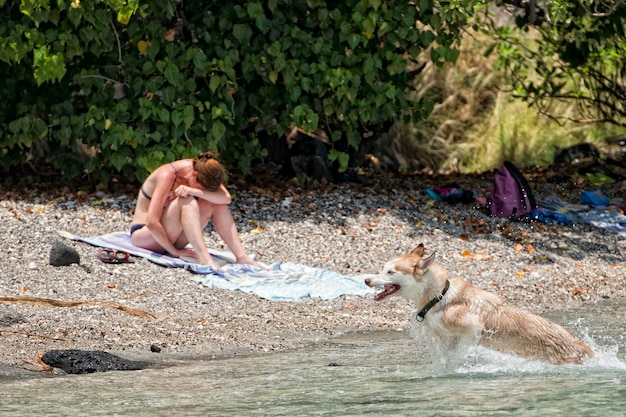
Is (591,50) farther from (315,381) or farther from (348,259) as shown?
(315,381)

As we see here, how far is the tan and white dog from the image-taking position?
23.0 ft

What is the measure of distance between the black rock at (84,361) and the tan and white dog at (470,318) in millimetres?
1729

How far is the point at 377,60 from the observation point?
13.3 metres

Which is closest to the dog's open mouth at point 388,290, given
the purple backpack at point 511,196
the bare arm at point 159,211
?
the bare arm at point 159,211

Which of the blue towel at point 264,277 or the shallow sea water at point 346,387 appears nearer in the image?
the shallow sea water at point 346,387

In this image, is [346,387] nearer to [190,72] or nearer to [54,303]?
[54,303]

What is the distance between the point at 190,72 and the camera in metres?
13.2

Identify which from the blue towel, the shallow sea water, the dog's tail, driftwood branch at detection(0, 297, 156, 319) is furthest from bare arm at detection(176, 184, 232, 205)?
the dog's tail

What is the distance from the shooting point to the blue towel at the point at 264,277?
9977 millimetres

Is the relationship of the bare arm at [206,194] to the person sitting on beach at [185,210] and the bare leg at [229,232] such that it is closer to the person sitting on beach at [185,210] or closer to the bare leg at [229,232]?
the person sitting on beach at [185,210]

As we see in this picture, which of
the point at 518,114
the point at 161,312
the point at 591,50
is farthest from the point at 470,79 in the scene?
the point at 161,312

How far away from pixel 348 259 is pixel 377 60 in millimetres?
2878

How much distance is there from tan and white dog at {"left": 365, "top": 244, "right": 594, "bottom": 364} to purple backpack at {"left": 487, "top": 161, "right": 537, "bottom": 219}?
239 inches

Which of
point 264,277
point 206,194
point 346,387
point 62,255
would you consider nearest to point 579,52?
point 206,194
